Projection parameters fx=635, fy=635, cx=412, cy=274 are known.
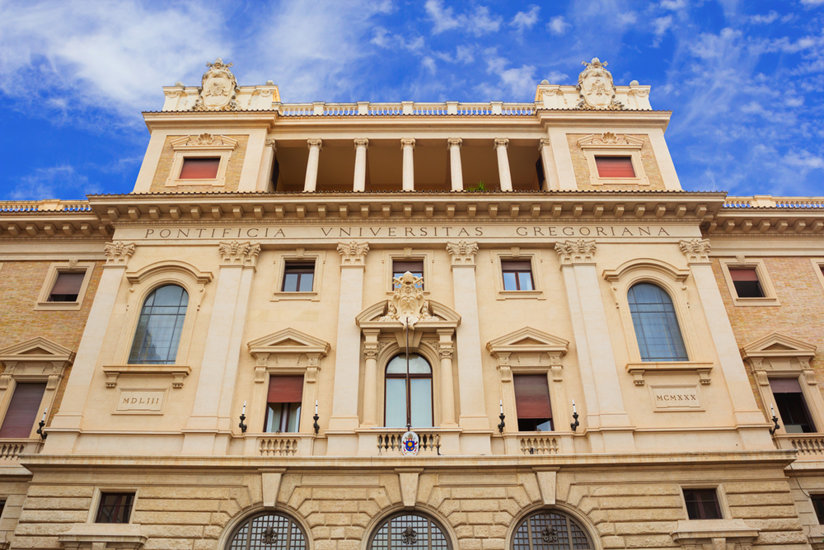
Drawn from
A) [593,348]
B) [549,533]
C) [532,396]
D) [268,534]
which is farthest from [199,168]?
[549,533]

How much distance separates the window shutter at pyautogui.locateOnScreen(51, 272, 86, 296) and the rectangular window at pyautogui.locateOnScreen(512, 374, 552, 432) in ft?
54.3

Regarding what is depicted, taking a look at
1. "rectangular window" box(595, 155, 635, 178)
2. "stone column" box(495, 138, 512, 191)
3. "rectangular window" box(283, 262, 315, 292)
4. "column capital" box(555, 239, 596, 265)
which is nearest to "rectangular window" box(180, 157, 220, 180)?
"rectangular window" box(283, 262, 315, 292)

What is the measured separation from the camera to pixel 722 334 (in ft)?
68.7

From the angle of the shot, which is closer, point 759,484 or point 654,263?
point 759,484

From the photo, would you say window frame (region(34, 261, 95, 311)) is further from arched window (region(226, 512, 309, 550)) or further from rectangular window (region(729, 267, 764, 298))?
rectangular window (region(729, 267, 764, 298))

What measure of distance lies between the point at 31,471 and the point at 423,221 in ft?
48.4

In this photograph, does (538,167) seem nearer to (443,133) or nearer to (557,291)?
(443,133)

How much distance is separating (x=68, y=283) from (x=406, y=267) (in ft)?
42.2

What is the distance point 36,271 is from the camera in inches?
949

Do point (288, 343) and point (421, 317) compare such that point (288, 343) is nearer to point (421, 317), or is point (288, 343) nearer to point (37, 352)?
point (421, 317)

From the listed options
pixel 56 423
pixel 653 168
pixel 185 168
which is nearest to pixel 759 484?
pixel 653 168

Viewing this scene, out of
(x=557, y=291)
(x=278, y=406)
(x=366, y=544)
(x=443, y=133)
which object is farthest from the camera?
(x=443, y=133)

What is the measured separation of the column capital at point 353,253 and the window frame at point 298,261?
2.56 feet

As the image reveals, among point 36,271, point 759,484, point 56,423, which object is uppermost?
point 36,271
